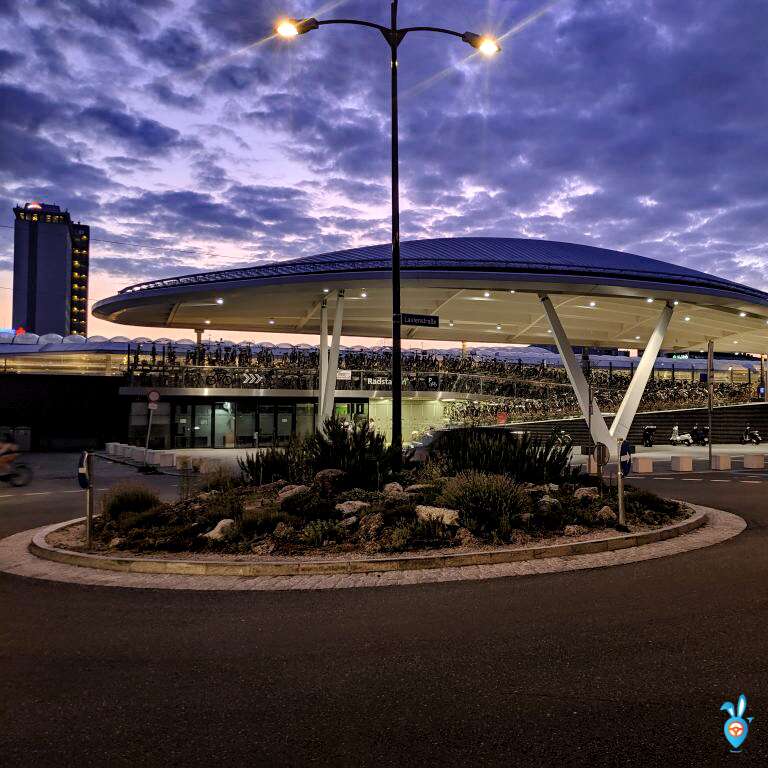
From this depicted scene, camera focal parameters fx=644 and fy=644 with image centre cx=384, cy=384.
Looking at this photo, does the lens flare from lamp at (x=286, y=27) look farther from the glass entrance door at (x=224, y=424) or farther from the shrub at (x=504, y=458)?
the glass entrance door at (x=224, y=424)

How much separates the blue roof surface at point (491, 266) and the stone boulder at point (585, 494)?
16857mm

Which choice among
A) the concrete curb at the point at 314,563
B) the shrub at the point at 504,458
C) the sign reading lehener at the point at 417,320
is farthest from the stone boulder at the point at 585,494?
the sign reading lehener at the point at 417,320

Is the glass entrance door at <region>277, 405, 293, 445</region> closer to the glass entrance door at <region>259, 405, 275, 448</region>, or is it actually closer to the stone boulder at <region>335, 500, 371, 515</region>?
the glass entrance door at <region>259, 405, 275, 448</region>

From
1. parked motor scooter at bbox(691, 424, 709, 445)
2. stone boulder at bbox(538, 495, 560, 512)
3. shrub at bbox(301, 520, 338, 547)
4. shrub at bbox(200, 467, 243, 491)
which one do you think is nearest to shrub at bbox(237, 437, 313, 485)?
shrub at bbox(200, 467, 243, 491)

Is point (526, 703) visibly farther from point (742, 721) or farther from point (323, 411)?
point (323, 411)

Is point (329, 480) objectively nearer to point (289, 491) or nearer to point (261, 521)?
point (289, 491)

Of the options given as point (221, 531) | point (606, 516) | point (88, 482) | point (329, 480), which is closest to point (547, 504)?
point (606, 516)

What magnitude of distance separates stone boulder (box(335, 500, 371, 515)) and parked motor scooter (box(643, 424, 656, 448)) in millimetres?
34232

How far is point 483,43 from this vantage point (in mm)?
14375

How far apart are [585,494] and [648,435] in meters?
32.1

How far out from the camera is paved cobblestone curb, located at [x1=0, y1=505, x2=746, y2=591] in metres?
7.62

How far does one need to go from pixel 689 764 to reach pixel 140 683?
3681 millimetres

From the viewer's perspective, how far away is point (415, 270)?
27.6 meters

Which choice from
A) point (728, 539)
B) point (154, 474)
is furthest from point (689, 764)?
point (154, 474)
